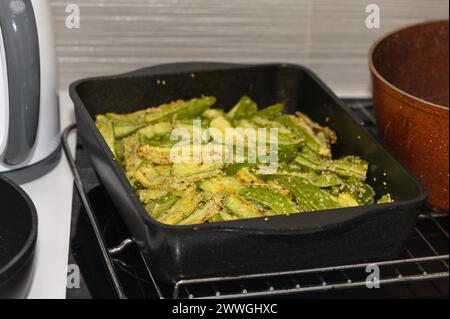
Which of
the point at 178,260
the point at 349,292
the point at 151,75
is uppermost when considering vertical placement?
the point at 151,75

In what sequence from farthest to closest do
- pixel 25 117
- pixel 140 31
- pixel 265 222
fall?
pixel 140 31
pixel 25 117
pixel 265 222

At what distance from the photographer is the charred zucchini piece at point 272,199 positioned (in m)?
0.87

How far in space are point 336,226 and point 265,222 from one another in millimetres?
76

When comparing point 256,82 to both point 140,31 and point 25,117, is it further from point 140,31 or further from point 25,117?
point 25,117

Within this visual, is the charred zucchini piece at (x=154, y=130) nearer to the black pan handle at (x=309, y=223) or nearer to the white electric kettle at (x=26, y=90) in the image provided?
the white electric kettle at (x=26, y=90)

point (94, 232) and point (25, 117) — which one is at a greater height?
point (25, 117)

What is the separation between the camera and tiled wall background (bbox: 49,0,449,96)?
3.85ft

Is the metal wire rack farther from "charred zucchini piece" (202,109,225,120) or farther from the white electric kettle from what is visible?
"charred zucchini piece" (202,109,225,120)

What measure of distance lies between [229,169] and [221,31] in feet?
1.15

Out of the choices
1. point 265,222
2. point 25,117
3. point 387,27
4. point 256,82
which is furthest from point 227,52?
point 265,222

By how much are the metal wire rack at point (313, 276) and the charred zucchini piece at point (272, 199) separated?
8 cm

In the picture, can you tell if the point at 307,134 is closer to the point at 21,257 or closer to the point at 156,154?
the point at 156,154

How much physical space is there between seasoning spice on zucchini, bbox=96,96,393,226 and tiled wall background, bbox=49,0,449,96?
0.16 metres
